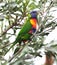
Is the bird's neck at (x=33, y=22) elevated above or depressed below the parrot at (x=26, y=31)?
above

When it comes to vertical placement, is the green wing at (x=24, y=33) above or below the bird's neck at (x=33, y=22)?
below

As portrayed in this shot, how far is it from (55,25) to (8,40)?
504mm

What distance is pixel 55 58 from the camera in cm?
87

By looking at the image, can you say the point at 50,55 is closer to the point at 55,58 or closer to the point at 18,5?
the point at 55,58

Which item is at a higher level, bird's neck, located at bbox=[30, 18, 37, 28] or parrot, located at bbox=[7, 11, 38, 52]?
bird's neck, located at bbox=[30, 18, 37, 28]

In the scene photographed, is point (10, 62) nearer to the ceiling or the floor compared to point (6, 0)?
nearer to the floor

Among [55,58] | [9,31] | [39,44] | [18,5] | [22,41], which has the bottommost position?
[55,58]

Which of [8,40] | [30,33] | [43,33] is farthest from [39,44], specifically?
[8,40]

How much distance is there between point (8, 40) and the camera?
1.44m

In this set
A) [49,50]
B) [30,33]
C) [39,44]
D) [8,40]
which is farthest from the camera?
[8,40]

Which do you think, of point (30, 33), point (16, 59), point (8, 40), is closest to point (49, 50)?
point (16, 59)

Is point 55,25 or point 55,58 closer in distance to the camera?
point 55,58

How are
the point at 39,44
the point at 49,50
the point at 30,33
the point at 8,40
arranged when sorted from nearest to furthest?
the point at 49,50, the point at 39,44, the point at 30,33, the point at 8,40

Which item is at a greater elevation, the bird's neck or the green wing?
the bird's neck
